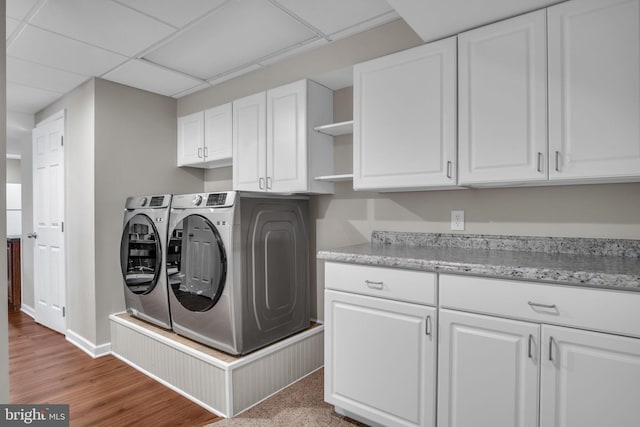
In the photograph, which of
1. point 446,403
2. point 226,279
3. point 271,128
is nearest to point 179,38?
point 271,128

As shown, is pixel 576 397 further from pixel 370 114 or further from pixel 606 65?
pixel 370 114

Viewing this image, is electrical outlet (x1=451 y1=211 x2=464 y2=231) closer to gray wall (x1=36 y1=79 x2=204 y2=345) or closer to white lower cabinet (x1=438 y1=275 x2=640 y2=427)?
white lower cabinet (x1=438 y1=275 x2=640 y2=427)

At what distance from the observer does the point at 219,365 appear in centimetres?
206

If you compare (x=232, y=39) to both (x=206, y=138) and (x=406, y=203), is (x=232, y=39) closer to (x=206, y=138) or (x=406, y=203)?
(x=206, y=138)

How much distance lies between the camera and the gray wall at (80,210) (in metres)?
3.00

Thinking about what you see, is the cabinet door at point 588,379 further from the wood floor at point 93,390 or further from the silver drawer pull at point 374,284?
the wood floor at point 93,390

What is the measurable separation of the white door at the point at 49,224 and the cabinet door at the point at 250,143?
1.89 m

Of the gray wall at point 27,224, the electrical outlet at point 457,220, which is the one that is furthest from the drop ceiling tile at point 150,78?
the electrical outlet at point 457,220

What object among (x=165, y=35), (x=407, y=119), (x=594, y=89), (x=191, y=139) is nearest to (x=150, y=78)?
(x=191, y=139)

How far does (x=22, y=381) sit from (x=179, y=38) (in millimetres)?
2617

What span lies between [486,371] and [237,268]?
4.55ft

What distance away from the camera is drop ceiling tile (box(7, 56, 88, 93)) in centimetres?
278

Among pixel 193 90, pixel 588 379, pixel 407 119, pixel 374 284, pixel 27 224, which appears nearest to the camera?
pixel 588 379

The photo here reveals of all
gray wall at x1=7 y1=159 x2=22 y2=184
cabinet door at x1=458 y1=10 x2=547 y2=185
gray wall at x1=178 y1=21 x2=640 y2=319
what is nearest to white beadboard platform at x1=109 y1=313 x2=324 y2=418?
gray wall at x1=178 y1=21 x2=640 y2=319
